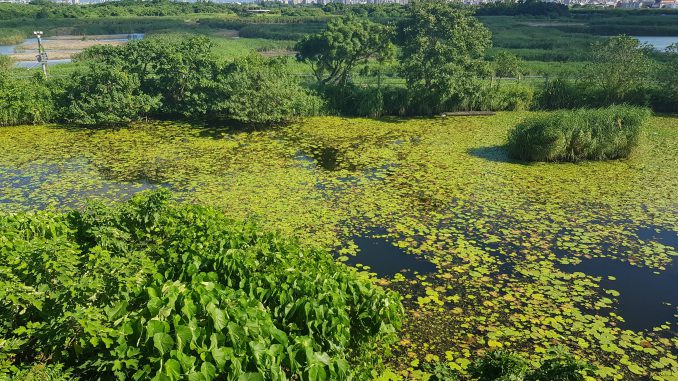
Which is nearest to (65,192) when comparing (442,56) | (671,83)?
(442,56)

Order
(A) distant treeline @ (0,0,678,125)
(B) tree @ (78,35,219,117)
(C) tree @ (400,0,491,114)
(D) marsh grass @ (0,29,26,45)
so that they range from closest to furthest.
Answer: (A) distant treeline @ (0,0,678,125) < (B) tree @ (78,35,219,117) < (C) tree @ (400,0,491,114) < (D) marsh grass @ (0,29,26,45)

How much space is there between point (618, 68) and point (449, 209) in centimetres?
1479

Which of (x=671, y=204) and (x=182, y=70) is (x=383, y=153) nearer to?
(x=671, y=204)

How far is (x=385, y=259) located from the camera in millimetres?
8953

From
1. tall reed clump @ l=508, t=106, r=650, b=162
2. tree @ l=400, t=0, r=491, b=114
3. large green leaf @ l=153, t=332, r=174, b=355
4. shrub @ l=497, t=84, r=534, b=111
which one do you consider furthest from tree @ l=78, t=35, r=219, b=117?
large green leaf @ l=153, t=332, r=174, b=355

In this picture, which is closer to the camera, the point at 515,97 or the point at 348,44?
the point at 515,97

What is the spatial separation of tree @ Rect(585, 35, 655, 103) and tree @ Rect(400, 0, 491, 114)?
498 cm

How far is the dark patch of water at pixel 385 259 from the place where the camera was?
856cm

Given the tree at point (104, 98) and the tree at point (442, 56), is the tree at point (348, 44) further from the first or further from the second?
the tree at point (104, 98)

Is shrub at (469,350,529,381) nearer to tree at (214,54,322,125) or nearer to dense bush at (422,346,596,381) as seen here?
dense bush at (422,346,596,381)

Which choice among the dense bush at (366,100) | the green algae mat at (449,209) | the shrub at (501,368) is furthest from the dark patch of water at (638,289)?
the dense bush at (366,100)

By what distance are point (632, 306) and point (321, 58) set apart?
18.5m

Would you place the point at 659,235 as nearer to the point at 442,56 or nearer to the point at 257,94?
the point at 442,56

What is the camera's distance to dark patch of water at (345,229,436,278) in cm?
856
